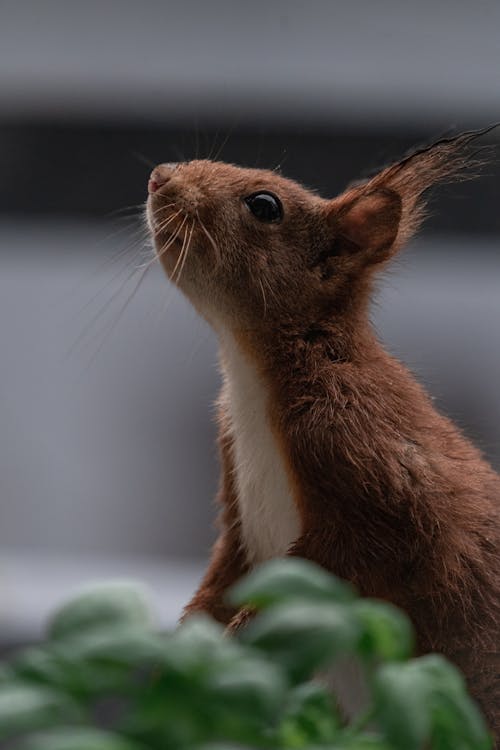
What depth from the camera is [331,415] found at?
1.15m

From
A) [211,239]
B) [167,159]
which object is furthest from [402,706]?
[167,159]

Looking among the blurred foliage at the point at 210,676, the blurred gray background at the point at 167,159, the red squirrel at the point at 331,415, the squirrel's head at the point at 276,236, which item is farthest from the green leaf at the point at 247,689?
the blurred gray background at the point at 167,159

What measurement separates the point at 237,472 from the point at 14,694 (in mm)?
845

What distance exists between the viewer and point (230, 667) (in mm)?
441

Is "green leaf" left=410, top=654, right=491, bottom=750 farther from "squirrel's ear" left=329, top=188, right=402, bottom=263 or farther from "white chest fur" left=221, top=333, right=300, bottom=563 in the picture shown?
"squirrel's ear" left=329, top=188, right=402, bottom=263

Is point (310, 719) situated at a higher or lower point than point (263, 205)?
lower

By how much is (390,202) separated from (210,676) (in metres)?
0.86

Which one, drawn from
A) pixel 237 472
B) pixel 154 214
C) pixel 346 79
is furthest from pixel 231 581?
pixel 346 79

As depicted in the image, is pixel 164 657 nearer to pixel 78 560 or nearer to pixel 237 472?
pixel 237 472

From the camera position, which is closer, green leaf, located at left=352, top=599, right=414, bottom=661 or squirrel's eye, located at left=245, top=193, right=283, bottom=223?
green leaf, located at left=352, top=599, right=414, bottom=661

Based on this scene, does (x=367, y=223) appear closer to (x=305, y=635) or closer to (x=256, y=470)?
(x=256, y=470)

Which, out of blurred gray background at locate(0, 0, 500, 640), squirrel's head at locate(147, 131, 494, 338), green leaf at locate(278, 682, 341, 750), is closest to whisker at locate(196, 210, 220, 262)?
squirrel's head at locate(147, 131, 494, 338)

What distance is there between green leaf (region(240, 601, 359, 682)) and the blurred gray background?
100 centimetres

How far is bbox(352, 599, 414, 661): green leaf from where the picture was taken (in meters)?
0.50
